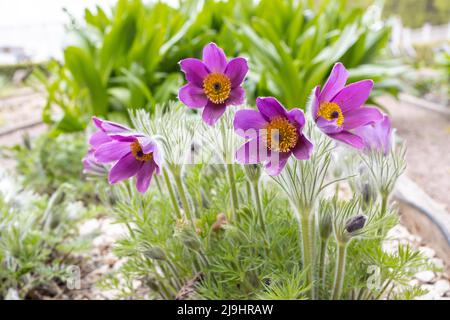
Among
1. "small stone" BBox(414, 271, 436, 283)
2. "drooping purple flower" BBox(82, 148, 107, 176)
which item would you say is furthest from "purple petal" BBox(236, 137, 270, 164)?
"small stone" BBox(414, 271, 436, 283)

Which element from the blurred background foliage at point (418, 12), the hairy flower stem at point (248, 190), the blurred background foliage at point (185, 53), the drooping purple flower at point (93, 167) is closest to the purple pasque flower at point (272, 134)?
the hairy flower stem at point (248, 190)

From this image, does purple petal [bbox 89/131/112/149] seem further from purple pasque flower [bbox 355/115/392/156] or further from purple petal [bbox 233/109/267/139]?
purple pasque flower [bbox 355/115/392/156]

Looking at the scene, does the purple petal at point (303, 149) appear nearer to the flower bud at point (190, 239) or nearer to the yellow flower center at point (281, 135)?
the yellow flower center at point (281, 135)

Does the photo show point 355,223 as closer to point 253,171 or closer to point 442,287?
point 253,171

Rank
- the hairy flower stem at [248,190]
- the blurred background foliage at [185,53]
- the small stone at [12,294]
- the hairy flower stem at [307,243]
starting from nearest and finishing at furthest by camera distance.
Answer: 1. the hairy flower stem at [307,243]
2. the hairy flower stem at [248,190]
3. the small stone at [12,294]
4. the blurred background foliage at [185,53]

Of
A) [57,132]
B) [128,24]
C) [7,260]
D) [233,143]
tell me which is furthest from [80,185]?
[233,143]
